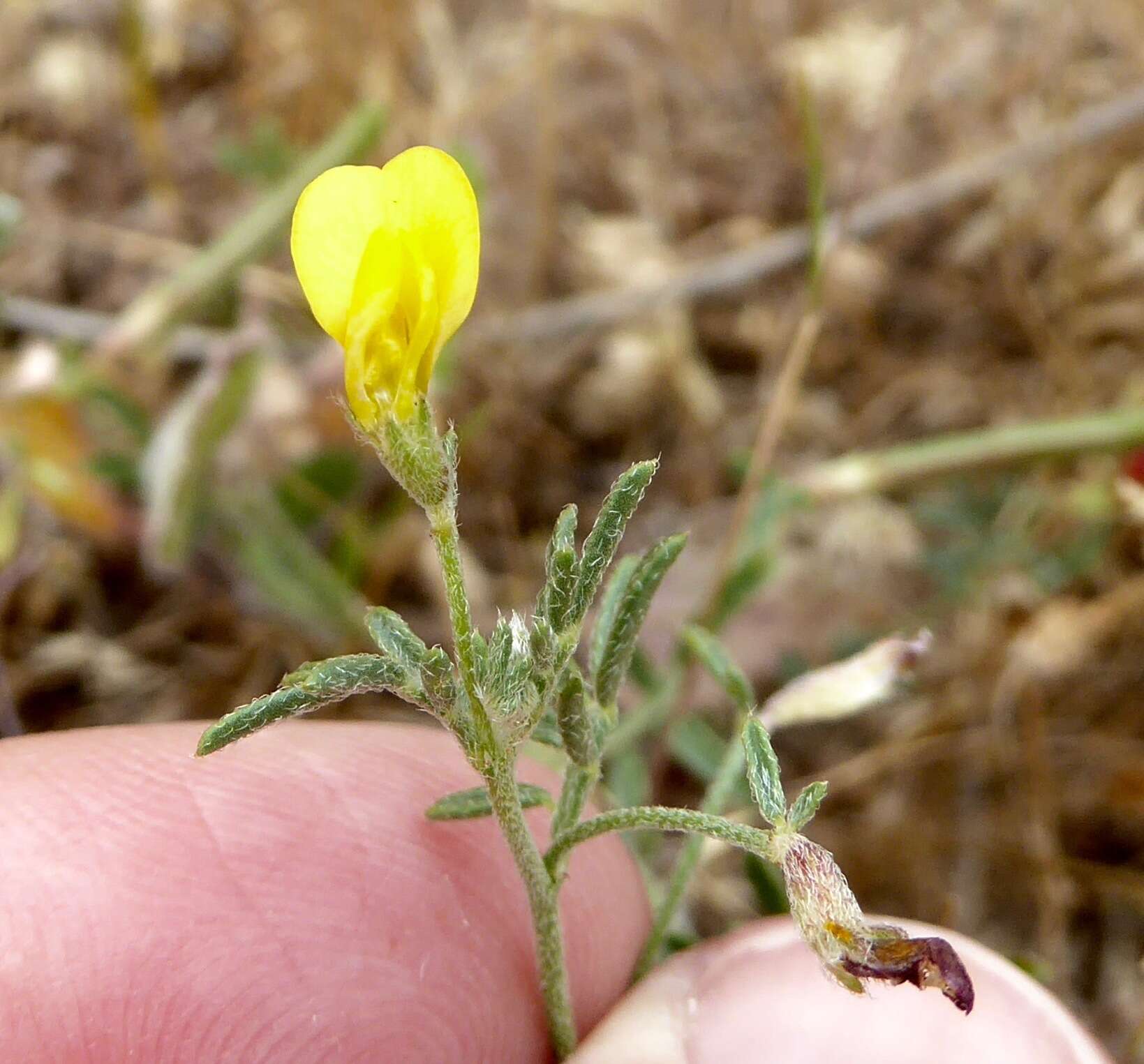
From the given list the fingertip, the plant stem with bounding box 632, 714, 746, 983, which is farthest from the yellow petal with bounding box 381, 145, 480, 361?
the fingertip

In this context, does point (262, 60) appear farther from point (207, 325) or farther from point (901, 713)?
point (901, 713)

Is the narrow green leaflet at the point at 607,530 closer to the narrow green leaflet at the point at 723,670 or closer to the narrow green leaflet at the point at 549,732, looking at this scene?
the narrow green leaflet at the point at 549,732

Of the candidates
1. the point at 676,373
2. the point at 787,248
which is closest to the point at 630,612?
the point at 676,373

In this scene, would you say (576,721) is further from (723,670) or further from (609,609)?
(723,670)

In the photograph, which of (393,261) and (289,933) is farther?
(289,933)

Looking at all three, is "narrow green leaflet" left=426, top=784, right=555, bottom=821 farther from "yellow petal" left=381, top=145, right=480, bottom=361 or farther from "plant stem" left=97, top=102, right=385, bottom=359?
"plant stem" left=97, top=102, right=385, bottom=359

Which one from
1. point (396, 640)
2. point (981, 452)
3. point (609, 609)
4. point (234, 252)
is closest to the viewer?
point (396, 640)

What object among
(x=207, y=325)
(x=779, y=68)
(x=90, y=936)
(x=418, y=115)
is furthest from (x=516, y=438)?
(x=90, y=936)
